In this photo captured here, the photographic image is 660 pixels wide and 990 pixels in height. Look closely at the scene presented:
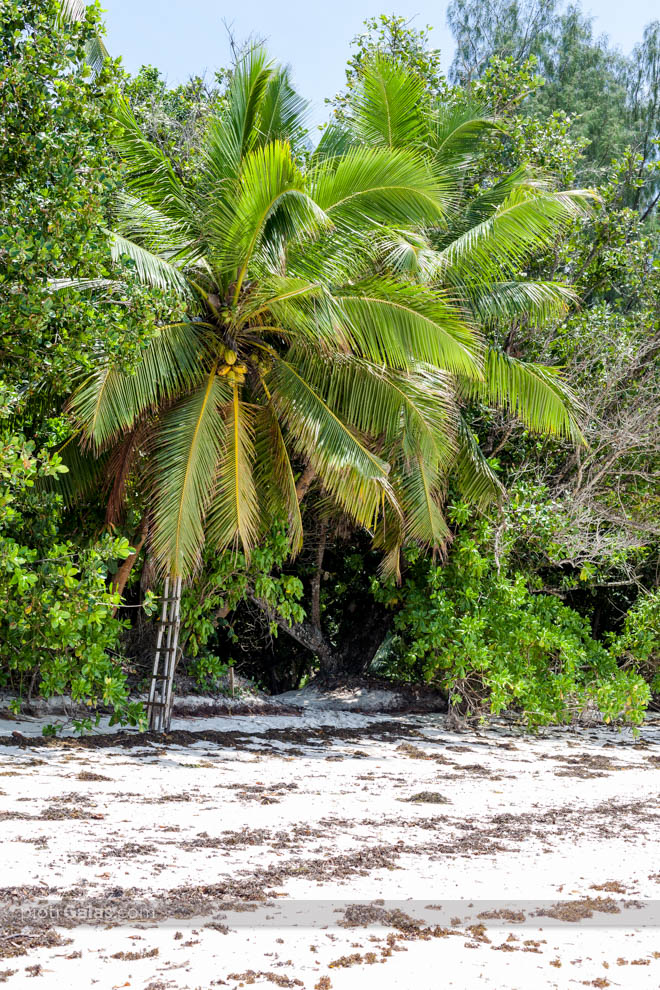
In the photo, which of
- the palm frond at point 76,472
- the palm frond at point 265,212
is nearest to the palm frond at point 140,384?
the palm frond at point 76,472

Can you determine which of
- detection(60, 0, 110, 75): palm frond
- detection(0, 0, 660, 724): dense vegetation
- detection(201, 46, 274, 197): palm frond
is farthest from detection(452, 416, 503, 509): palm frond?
detection(60, 0, 110, 75): palm frond

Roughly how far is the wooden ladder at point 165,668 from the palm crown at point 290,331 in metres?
0.77

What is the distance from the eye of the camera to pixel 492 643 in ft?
38.1

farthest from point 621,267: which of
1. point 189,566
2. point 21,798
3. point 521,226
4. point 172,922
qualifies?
point 172,922

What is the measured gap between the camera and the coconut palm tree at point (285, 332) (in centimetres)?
867

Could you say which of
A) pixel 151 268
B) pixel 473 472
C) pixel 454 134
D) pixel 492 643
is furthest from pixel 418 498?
pixel 454 134

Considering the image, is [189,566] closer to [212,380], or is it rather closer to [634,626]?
[212,380]

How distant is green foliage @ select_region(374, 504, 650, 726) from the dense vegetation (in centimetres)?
5

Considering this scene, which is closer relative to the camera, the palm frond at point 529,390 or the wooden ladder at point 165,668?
the wooden ladder at point 165,668

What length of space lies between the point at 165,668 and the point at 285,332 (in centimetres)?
367

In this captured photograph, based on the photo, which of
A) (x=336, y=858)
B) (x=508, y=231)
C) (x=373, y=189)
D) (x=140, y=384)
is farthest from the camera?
(x=508, y=231)

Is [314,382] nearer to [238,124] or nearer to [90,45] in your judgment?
[238,124]

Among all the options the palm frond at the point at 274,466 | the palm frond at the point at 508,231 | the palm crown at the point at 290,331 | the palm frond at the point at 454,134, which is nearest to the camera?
the palm crown at the point at 290,331

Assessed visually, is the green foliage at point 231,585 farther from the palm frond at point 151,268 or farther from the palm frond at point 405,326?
the palm frond at point 151,268
